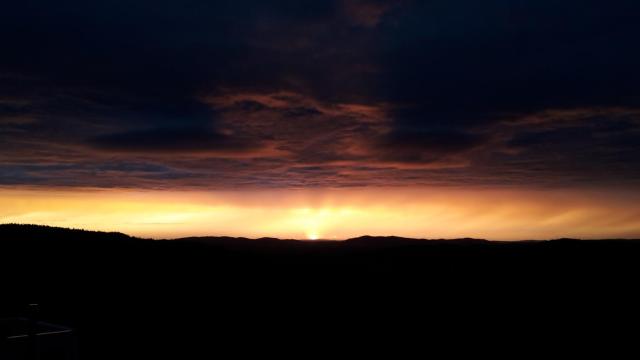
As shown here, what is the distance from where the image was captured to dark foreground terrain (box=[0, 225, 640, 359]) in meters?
24.2

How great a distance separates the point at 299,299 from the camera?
32719mm

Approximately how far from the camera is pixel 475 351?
943 inches

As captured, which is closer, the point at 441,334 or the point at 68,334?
the point at 68,334

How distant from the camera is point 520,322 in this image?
2814 cm

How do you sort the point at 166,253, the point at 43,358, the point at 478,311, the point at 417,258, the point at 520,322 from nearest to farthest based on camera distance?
the point at 43,358
the point at 520,322
the point at 478,311
the point at 166,253
the point at 417,258

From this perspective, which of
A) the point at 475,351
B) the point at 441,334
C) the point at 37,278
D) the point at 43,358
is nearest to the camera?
the point at 43,358

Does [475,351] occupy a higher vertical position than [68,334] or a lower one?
lower

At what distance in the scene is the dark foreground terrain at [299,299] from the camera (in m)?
24.2

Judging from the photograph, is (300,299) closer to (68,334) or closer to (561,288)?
(561,288)

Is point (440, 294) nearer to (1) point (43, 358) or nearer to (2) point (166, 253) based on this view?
(2) point (166, 253)

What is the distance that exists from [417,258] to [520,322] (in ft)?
86.2

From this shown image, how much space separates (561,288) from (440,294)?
24.6 ft

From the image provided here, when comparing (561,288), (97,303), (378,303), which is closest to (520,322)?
(378,303)

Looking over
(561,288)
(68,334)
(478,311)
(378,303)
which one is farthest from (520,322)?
(68,334)
